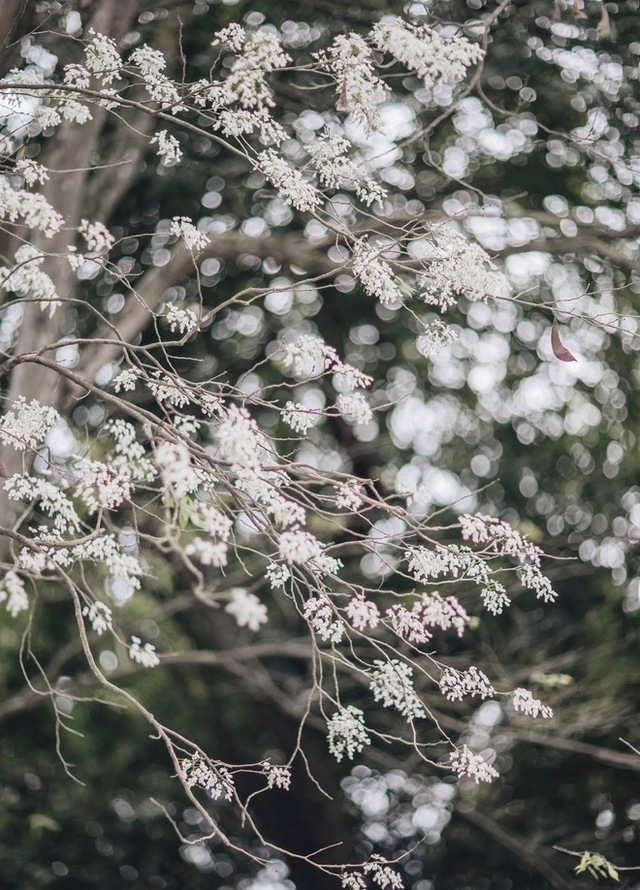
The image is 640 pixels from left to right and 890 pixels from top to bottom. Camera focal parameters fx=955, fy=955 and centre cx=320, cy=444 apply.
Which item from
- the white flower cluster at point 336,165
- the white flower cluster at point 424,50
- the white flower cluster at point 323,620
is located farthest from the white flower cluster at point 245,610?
the white flower cluster at point 424,50

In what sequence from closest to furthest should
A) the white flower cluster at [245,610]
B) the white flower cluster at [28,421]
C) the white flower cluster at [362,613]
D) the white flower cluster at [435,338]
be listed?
the white flower cluster at [245,610]
the white flower cluster at [362,613]
the white flower cluster at [435,338]
the white flower cluster at [28,421]

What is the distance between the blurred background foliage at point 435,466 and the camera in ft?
19.9

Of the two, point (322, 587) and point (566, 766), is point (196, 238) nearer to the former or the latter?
point (322, 587)

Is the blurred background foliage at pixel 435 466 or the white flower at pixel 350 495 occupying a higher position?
the white flower at pixel 350 495

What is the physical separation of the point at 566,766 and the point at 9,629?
4896 mm

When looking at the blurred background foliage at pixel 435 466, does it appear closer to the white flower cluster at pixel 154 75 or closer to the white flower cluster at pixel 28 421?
the white flower cluster at pixel 154 75

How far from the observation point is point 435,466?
7.56 metres

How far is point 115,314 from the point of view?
21.6ft

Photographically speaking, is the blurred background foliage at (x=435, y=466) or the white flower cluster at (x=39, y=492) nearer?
the white flower cluster at (x=39, y=492)

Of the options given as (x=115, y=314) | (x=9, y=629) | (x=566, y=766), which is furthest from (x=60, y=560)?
(x=9, y=629)

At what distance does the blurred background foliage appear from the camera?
239 inches

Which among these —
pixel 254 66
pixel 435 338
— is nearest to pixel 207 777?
pixel 435 338

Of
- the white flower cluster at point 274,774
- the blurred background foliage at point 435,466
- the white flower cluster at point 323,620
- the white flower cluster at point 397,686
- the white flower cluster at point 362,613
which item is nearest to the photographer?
the white flower cluster at point 362,613

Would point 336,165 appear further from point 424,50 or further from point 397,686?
point 397,686
